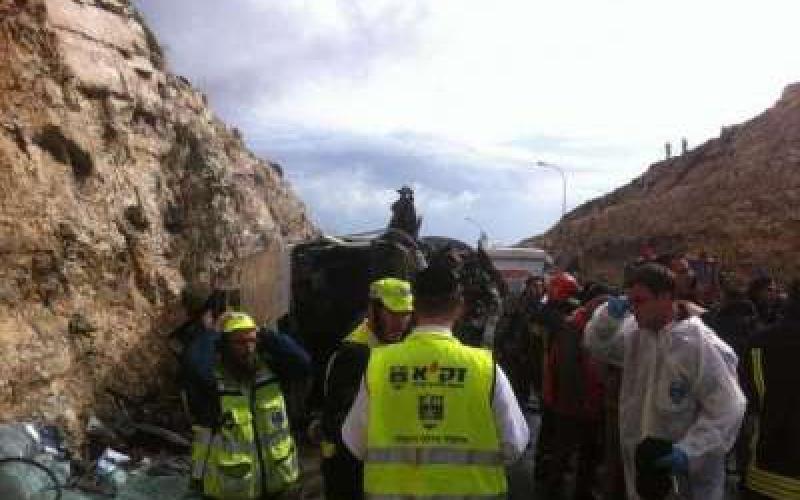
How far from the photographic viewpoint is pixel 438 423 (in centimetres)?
384

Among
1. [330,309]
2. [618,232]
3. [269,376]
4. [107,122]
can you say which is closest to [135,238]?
[107,122]

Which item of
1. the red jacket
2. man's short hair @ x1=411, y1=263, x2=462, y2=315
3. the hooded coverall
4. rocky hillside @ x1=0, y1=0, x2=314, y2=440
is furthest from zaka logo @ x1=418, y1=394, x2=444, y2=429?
rocky hillside @ x1=0, y1=0, x2=314, y2=440

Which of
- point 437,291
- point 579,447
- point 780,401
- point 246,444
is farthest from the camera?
point 579,447

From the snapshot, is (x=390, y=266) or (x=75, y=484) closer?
(x=75, y=484)

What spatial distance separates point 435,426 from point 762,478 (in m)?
1.73

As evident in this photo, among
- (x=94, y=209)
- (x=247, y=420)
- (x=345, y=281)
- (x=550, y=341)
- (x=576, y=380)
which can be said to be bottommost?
(x=576, y=380)

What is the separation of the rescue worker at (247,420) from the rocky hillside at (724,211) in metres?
27.8

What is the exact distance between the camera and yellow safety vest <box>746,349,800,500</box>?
459 centimetres

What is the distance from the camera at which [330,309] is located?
39.1 ft

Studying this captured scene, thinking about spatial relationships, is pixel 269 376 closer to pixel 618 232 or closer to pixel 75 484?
pixel 75 484

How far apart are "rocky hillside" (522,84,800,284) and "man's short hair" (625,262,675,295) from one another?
27.8 meters

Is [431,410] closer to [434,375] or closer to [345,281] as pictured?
[434,375]

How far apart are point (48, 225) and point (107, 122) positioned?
2155 mm

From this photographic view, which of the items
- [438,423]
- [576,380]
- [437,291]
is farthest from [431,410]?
[576,380]
